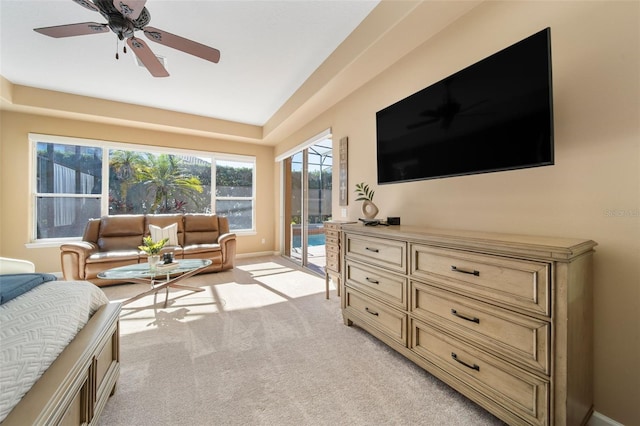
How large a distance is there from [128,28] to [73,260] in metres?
3.13

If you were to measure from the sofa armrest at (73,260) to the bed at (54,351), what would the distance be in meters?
2.31

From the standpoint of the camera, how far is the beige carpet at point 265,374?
138 cm

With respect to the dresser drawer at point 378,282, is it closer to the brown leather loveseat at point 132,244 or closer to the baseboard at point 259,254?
the brown leather loveseat at point 132,244

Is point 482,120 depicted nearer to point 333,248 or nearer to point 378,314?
point 378,314

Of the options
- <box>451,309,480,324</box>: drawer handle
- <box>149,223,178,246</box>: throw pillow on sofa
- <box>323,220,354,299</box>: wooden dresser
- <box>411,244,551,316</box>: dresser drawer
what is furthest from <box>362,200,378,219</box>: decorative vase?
<box>149,223,178,246</box>: throw pillow on sofa

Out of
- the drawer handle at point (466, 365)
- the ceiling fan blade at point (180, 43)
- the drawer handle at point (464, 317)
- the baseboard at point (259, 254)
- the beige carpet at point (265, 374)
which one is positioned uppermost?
the ceiling fan blade at point (180, 43)

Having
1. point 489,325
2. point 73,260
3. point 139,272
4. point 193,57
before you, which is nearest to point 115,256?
point 73,260

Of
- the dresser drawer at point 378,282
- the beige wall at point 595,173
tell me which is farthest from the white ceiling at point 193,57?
the dresser drawer at point 378,282

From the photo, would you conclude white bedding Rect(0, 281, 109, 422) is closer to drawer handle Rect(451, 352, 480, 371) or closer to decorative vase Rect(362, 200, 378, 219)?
drawer handle Rect(451, 352, 480, 371)

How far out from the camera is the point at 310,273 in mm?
4293

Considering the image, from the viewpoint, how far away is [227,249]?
429 centimetres

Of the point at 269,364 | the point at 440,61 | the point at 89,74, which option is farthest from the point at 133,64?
the point at 269,364

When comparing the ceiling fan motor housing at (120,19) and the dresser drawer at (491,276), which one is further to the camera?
the ceiling fan motor housing at (120,19)

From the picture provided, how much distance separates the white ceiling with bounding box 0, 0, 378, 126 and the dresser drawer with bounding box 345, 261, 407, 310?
87.4 inches
